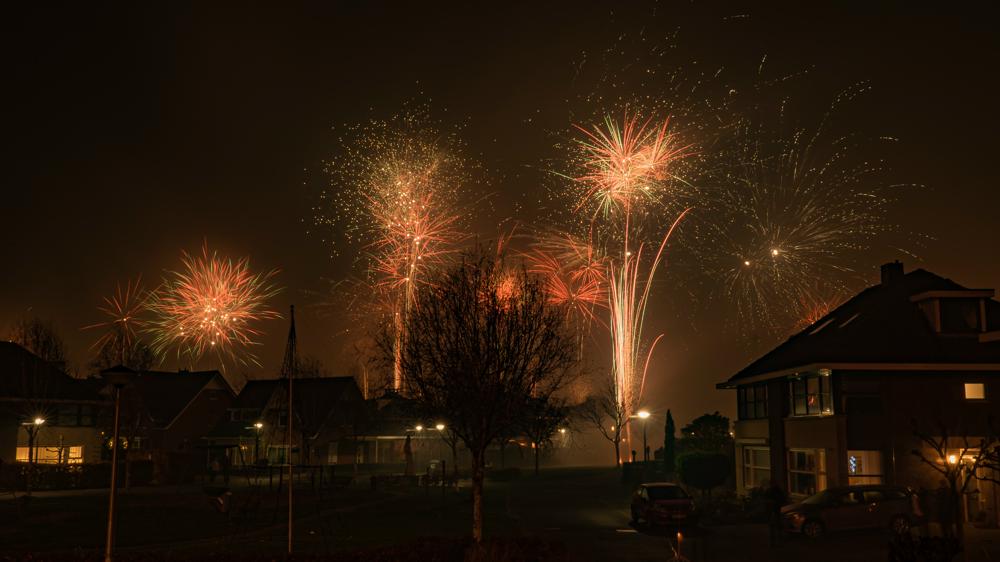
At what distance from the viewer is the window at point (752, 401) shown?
1588 inches

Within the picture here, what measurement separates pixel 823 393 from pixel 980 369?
18.1ft

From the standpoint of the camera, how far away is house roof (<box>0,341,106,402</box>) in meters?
54.1

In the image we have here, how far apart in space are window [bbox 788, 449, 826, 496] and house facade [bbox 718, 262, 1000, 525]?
0.04 metres

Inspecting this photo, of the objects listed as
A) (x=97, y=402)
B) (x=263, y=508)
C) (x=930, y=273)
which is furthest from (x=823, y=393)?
(x=97, y=402)

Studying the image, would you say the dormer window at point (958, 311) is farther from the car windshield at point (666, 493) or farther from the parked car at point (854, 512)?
the car windshield at point (666, 493)

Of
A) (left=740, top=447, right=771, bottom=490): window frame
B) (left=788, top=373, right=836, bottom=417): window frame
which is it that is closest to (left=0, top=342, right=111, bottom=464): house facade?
(left=740, top=447, right=771, bottom=490): window frame

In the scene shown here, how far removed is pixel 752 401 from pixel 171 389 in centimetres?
5591

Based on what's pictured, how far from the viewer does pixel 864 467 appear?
1303 inches

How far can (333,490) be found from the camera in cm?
4456

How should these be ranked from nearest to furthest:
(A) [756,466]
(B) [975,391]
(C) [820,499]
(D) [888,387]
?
(C) [820,499] < (D) [888,387] < (B) [975,391] < (A) [756,466]

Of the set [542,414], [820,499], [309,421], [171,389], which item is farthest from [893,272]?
[171,389]

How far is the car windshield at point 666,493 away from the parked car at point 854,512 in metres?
4.11

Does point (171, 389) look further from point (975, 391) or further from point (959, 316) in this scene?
point (975, 391)

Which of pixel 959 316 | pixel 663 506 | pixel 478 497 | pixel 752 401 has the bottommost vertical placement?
pixel 663 506
